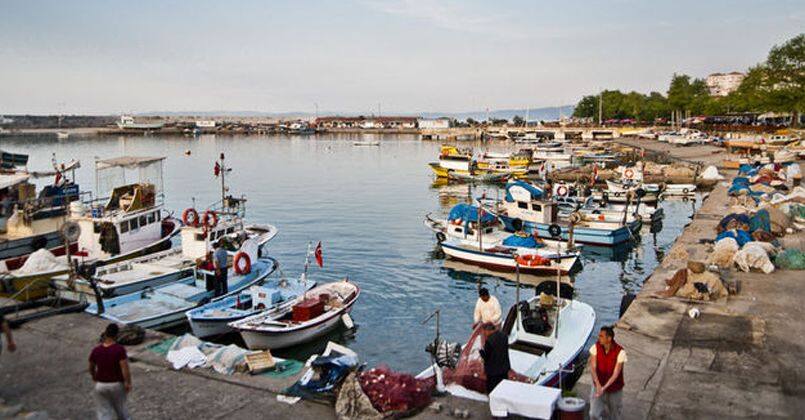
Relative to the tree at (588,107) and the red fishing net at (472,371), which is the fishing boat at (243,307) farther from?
the tree at (588,107)

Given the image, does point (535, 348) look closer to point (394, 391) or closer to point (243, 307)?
point (394, 391)

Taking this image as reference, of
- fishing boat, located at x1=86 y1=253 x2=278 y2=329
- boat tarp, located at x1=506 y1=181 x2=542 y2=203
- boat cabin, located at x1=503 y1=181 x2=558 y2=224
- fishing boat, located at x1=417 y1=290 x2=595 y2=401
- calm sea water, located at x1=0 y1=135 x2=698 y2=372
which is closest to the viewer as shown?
fishing boat, located at x1=417 y1=290 x2=595 y2=401

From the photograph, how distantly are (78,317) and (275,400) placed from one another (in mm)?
7867

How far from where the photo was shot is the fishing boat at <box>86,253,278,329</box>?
17.8m

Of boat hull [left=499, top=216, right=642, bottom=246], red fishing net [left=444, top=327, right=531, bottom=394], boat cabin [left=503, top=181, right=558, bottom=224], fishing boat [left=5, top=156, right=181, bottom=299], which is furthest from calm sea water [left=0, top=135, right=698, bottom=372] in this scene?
fishing boat [left=5, top=156, right=181, bottom=299]

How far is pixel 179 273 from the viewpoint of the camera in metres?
21.4

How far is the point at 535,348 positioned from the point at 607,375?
19.1ft

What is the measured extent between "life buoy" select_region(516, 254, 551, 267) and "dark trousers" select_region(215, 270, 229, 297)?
1272 centimetres

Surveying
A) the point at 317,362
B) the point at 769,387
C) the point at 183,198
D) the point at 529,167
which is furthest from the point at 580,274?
the point at 529,167

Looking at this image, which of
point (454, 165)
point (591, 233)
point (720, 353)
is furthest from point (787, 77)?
point (720, 353)

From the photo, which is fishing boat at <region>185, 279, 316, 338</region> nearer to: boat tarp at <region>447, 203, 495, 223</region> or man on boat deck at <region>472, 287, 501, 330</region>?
man on boat deck at <region>472, 287, 501, 330</region>

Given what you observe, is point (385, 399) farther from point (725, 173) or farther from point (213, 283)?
point (725, 173)

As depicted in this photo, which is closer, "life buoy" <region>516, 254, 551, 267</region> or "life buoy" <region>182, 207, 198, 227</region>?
"life buoy" <region>182, 207, 198, 227</region>

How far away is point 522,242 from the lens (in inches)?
1095
